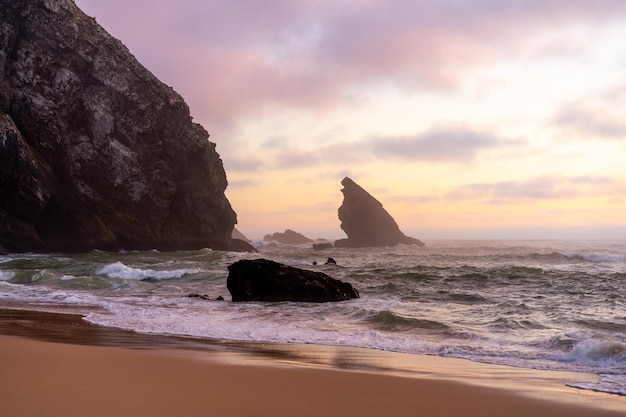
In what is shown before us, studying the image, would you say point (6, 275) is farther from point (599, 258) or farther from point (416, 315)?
point (599, 258)

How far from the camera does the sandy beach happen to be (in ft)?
13.7

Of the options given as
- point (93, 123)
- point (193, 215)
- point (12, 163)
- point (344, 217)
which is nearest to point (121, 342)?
point (12, 163)

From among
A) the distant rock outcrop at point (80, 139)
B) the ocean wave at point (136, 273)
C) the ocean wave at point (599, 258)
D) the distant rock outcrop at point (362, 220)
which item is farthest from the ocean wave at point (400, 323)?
the distant rock outcrop at point (362, 220)

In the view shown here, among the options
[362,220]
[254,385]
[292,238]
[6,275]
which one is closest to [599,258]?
[6,275]

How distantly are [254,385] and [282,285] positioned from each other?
11.4m

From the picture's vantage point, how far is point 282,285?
54.2ft

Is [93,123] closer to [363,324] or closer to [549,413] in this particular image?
[363,324]

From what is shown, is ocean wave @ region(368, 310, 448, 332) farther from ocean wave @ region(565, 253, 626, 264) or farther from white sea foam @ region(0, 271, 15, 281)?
ocean wave @ region(565, 253, 626, 264)

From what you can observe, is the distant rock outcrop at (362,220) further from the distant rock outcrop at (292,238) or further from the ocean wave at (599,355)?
the ocean wave at (599,355)

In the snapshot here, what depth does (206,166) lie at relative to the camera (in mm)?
57062

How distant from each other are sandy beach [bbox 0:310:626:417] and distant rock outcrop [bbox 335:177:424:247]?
96.2 m

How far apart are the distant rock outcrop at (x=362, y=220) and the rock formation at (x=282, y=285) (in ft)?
282

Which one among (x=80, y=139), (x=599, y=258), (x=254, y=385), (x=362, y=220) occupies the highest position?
(x=80, y=139)

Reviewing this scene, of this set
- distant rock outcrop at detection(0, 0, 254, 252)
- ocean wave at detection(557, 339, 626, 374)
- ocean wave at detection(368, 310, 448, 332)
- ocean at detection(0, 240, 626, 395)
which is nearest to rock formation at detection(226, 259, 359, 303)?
ocean at detection(0, 240, 626, 395)
